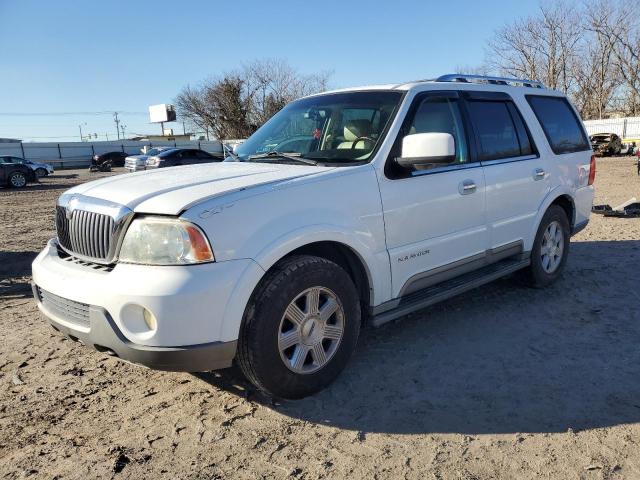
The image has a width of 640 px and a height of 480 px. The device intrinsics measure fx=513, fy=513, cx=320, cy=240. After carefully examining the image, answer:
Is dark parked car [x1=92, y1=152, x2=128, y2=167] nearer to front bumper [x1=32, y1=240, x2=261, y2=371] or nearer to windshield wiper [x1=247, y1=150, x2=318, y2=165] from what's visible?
windshield wiper [x1=247, y1=150, x2=318, y2=165]

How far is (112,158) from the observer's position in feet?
138

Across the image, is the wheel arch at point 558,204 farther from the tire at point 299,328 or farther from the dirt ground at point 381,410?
the tire at point 299,328

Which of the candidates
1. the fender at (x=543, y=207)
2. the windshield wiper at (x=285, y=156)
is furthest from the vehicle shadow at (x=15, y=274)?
the fender at (x=543, y=207)

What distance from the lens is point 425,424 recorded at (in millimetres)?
2865

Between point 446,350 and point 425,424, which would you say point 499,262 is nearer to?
point 446,350

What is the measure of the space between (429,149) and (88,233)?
215 cm

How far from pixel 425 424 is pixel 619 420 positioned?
108cm

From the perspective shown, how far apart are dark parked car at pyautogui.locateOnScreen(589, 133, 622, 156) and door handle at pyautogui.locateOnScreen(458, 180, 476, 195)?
2847 centimetres

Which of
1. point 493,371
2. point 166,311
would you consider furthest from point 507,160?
point 166,311

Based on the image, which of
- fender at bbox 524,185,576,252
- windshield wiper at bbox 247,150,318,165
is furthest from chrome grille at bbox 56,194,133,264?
fender at bbox 524,185,576,252

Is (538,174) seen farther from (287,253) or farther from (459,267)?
(287,253)

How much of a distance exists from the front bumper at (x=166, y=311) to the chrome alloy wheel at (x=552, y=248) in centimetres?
350

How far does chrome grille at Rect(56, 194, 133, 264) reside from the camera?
2775mm

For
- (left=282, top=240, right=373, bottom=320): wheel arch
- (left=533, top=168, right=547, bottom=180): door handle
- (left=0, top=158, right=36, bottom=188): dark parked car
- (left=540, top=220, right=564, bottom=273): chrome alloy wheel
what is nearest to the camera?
(left=282, top=240, right=373, bottom=320): wheel arch
